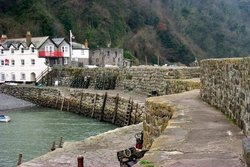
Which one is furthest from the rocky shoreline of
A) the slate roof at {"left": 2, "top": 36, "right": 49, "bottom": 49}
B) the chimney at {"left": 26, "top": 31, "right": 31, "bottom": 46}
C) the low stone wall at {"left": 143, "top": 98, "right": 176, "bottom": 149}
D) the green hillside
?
the low stone wall at {"left": 143, "top": 98, "right": 176, "bottom": 149}

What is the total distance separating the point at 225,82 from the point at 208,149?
374 centimetres

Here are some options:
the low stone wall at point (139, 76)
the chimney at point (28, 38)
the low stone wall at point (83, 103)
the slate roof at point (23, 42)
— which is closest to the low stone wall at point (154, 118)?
the low stone wall at point (139, 76)

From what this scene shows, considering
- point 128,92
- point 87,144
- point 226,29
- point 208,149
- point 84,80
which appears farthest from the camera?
point 226,29

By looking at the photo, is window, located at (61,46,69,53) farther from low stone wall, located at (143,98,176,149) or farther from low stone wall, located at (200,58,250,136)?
low stone wall, located at (143,98,176,149)

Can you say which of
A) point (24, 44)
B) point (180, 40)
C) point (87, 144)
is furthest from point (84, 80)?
point (180, 40)

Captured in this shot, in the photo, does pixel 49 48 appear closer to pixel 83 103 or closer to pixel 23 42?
pixel 23 42

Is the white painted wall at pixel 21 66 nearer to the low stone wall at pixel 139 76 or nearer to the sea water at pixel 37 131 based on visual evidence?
the low stone wall at pixel 139 76

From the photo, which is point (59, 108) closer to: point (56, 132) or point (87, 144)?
point (56, 132)

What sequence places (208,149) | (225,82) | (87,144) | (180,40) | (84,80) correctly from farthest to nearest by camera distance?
(180,40) → (84,80) → (87,144) → (225,82) → (208,149)

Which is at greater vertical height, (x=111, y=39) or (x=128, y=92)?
(x=111, y=39)

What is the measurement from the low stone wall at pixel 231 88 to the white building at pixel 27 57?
169 ft

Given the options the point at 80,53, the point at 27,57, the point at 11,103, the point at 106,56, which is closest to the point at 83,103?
the point at 11,103

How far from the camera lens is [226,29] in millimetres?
128125

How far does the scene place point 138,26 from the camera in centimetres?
10356
